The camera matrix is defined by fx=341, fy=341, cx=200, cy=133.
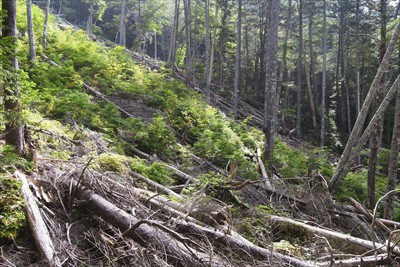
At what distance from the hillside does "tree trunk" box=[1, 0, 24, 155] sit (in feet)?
0.55

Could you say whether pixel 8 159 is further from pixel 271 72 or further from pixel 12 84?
pixel 271 72

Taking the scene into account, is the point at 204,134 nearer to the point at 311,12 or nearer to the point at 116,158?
the point at 116,158

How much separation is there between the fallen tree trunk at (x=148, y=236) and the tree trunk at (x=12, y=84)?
4.74 ft

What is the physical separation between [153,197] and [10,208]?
1.98 metres

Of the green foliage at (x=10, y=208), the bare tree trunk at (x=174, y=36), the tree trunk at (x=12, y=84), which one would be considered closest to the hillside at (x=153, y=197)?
the green foliage at (x=10, y=208)

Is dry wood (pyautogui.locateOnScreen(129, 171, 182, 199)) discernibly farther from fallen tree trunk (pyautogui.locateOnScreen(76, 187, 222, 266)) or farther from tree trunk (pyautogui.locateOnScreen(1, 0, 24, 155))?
tree trunk (pyautogui.locateOnScreen(1, 0, 24, 155))

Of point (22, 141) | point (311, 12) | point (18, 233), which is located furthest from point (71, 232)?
point (311, 12)

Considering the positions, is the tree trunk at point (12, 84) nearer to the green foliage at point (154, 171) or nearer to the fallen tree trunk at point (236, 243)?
the green foliage at point (154, 171)

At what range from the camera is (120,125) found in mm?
10820

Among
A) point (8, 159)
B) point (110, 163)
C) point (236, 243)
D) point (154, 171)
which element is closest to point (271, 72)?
point (154, 171)

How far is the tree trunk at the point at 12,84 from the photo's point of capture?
436 cm

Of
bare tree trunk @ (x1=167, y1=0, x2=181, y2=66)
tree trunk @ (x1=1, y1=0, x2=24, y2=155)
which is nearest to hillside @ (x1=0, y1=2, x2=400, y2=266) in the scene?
tree trunk @ (x1=1, y1=0, x2=24, y2=155)

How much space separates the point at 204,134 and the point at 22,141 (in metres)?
6.59

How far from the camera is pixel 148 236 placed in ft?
13.3
